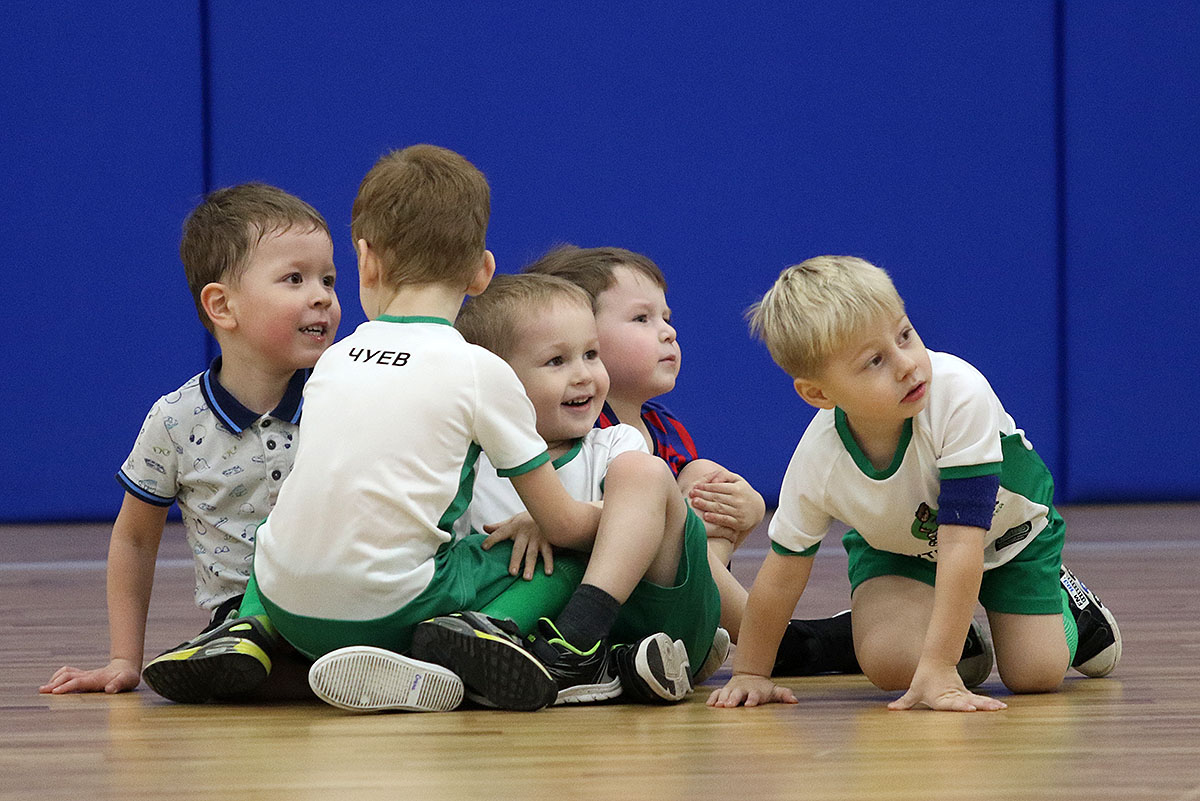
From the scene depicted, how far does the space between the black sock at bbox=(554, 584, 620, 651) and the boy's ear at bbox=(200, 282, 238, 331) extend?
55 cm

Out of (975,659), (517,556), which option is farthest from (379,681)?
(975,659)

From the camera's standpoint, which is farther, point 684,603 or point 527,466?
point 684,603

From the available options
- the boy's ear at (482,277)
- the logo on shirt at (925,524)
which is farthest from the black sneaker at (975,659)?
the boy's ear at (482,277)

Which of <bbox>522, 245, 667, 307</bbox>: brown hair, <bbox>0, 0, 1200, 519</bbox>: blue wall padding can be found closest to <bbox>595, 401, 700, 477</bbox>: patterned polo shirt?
<bbox>522, 245, 667, 307</bbox>: brown hair

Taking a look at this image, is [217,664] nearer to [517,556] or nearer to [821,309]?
[517,556]

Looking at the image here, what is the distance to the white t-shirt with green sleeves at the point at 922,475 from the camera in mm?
1323

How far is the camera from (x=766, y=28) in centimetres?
391

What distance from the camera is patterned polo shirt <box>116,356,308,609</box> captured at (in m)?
1.58

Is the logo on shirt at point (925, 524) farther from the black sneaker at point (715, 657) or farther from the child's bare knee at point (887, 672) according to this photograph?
the black sneaker at point (715, 657)

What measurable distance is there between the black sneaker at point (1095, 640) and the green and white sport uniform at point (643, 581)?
40 cm

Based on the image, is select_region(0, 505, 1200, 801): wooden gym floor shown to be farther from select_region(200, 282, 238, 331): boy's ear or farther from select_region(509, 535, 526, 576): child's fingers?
select_region(200, 282, 238, 331): boy's ear

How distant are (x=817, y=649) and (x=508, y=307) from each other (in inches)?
21.2

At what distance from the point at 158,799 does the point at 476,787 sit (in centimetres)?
22

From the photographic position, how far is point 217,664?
133 cm
